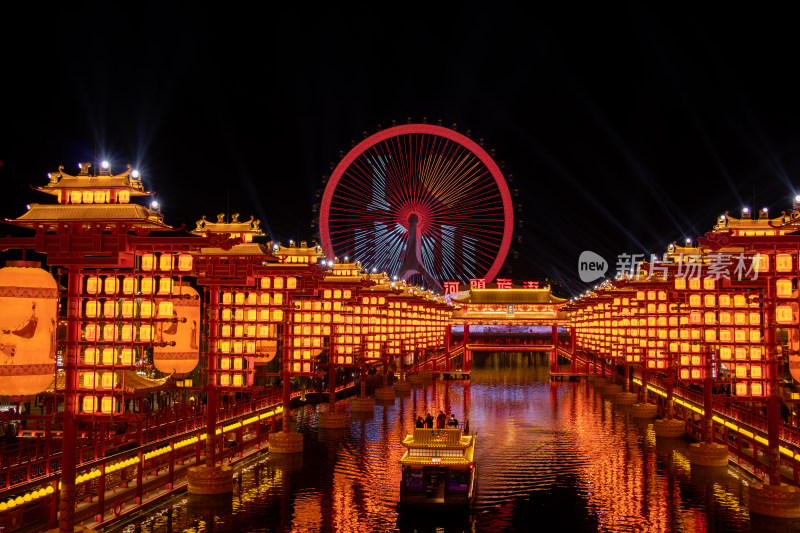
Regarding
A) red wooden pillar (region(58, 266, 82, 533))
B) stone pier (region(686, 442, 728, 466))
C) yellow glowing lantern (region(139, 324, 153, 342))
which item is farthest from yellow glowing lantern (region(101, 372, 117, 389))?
stone pier (region(686, 442, 728, 466))

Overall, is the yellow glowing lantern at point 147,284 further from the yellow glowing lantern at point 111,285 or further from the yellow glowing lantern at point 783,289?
the yellow glowing lantern at point 783,289

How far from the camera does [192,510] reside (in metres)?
22.0

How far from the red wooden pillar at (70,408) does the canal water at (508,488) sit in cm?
351

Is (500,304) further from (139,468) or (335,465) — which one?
(139,468)

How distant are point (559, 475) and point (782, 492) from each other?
816cm

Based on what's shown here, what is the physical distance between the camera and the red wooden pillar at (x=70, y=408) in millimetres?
16438

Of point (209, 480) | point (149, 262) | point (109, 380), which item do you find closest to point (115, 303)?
point (149, 262)

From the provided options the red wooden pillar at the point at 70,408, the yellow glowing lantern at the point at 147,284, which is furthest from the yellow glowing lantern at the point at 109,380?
the yellow glowing lantern at the point at 147,284

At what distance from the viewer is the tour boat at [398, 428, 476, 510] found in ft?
72.9

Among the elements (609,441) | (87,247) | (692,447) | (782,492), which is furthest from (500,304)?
(87,247)

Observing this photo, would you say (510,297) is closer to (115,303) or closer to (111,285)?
(111,285)

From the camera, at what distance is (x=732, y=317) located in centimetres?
2456

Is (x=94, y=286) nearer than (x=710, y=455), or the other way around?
(x=94, y=286)

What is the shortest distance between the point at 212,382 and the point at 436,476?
7833 millimetres
